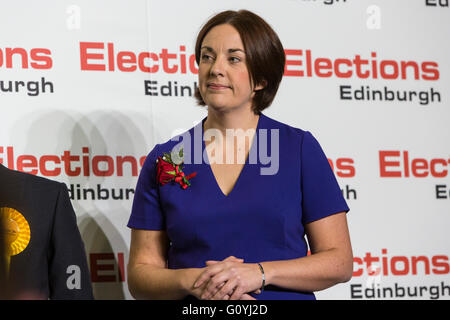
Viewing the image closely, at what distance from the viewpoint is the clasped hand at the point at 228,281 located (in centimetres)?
194

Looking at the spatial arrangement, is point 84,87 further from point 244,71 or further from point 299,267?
point 299,267

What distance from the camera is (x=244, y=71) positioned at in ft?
7.33

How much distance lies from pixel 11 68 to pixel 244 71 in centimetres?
98

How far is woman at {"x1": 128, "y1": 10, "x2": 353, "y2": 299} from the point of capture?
6.77 feet

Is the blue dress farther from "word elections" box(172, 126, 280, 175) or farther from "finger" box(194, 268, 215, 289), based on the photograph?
"finger" box(194, 268, 215, 289)

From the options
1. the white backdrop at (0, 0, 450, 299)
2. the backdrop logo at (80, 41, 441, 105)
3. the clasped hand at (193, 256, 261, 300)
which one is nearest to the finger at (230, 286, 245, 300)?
the clasped hand at (193, 256, 261, 300)

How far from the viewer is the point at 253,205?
2115mm

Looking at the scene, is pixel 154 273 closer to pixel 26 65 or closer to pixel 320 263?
pixel 320 263

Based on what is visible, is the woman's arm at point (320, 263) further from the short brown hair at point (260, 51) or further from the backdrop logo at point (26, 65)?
the backdrop logo at point (26, 65)

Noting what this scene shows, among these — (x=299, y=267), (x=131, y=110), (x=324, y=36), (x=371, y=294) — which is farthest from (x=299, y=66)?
(x=299, y=267)

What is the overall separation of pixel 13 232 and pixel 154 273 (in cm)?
43

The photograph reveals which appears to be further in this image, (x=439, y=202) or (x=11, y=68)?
(x=439, y=202)

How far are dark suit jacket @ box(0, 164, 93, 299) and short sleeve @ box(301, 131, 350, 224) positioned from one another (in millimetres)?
696
